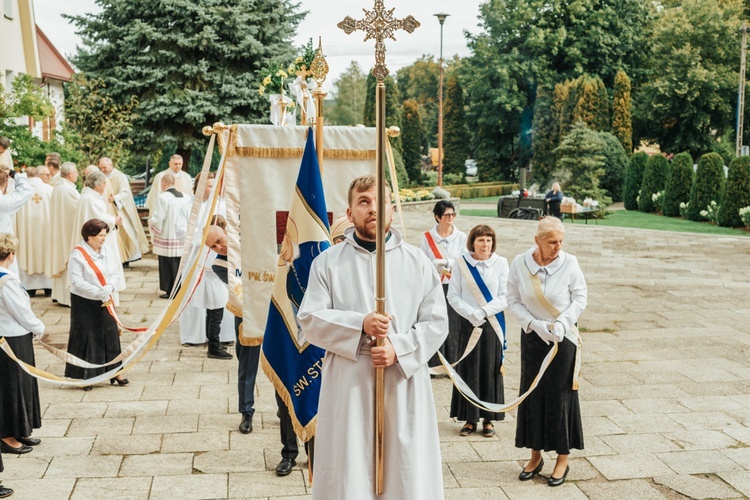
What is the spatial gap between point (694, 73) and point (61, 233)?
3743 cm

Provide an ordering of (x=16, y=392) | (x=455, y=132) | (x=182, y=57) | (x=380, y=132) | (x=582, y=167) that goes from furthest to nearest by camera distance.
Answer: (x=455, y=132) < (x=582, y=167) < (x=182, y=57) < (x=16, y=392) < (x=380, y=132)

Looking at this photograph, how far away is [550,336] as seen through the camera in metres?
6.01

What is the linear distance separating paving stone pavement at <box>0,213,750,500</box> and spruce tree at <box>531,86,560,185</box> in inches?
1279

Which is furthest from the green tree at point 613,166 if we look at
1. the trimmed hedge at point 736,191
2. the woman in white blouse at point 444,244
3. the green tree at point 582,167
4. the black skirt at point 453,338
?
the black skirt at point 453,338

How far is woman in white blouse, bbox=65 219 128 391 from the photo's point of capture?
7.95 metres

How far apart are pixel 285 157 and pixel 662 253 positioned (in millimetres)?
14761

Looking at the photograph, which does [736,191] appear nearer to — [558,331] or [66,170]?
[66,170]

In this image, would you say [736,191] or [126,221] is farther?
[736,191]

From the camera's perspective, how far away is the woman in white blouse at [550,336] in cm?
604

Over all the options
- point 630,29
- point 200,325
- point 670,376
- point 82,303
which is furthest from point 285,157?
point 630,29

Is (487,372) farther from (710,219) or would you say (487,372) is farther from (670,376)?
(710,219)

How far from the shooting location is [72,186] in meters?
12.7

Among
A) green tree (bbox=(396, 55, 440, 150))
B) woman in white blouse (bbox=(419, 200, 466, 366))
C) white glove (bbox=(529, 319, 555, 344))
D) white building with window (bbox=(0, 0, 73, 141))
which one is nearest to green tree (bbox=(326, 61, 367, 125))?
green tree (bbox=(396, 55, 440, 150))

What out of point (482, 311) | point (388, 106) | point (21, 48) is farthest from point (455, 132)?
point (482, 311)
